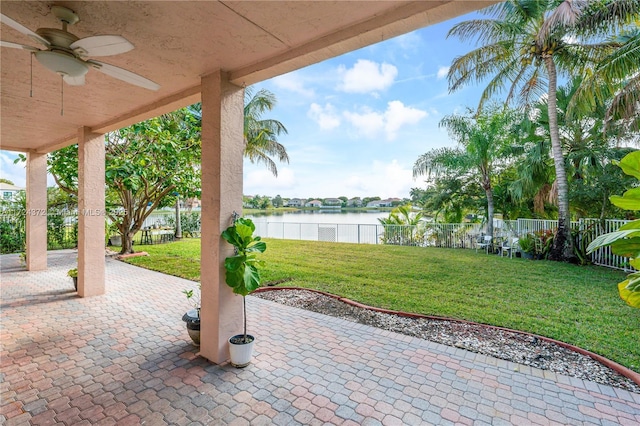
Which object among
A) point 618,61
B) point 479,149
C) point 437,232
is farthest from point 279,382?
point 479,149

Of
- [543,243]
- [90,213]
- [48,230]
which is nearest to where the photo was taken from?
[90,213]

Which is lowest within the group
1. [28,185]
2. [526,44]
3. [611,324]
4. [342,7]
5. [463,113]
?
[611,324]

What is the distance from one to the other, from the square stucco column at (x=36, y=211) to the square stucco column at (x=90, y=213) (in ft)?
9.48

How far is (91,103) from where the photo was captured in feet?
12.4

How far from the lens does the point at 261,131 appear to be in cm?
1452

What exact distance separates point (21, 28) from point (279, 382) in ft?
9.94

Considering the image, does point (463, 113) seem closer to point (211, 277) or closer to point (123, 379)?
point (211, 277)

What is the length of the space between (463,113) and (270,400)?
12.9 metres

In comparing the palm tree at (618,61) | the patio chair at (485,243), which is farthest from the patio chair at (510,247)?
the palm tree at (618,61)

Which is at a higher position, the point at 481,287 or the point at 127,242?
the point at 127,242

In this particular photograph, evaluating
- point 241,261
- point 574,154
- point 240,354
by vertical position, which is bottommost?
point 240,354

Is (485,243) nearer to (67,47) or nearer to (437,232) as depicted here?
(437,232)

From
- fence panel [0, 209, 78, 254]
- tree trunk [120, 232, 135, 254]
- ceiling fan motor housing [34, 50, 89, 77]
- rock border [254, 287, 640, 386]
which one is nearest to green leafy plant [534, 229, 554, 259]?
rock border [254, 287, 640, 386]

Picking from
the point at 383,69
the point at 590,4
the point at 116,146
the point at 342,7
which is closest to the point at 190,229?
the point at 116,146
